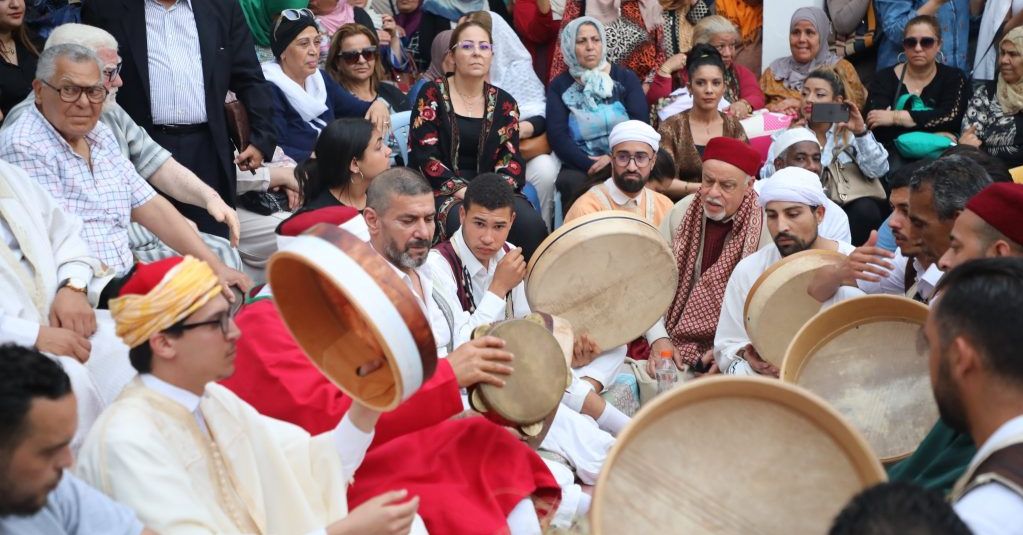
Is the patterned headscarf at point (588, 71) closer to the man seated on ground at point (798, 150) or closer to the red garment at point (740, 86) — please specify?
the red garment at point (740, 86)

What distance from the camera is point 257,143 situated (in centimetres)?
661

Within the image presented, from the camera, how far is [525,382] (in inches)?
165

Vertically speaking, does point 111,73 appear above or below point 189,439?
above

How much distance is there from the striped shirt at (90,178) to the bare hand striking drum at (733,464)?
9.85 feet

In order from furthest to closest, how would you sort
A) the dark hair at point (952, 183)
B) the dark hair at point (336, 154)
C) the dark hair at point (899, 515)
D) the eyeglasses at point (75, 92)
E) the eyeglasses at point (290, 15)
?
the eyeglasses at point (290, 15) < the dark hair at point (336, 154) < the eyeglasses at point (75, 92) < the dark hair at point (952, 183) < the dark hair at point (899, 515)

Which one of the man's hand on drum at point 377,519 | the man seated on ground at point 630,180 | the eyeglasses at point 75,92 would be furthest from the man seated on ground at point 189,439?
the man seated on ground at point 630,180

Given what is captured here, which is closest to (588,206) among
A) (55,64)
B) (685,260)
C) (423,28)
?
(685,260)

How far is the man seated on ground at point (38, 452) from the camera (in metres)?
2.58

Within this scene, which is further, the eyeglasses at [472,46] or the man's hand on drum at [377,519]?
the eyeglasses at [472,46]

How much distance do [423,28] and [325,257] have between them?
6.51 m

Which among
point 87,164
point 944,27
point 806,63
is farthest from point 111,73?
point 944,27

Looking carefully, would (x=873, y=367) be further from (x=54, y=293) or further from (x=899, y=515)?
(x=54, y=293)

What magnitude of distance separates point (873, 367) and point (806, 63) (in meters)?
5.68

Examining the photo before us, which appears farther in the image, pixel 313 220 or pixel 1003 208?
pixel 313 220
